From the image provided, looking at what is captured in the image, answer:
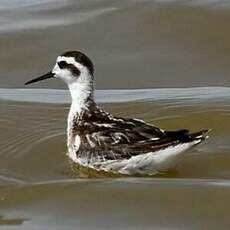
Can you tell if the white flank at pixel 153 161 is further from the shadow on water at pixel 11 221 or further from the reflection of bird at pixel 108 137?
the shadow on water at pixel 11 221

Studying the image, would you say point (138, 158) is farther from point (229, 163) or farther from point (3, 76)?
point (3, 76)

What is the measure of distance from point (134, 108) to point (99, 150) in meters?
1.82

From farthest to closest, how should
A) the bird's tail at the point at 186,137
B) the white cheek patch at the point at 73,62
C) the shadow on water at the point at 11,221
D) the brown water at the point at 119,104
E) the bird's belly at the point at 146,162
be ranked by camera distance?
the white cheek patch at the point at 73,62
the bird's belly at the point at 146,162
the bird's tail at the point at 186,137
the brown water at the point at 119,104
the shadow on water at the point at 11,221

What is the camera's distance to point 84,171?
10633 mm

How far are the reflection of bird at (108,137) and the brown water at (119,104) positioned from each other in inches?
7.2

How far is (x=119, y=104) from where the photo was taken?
1248 cm

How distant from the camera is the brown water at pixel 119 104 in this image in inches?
339

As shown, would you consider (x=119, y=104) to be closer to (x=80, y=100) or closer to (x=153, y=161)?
(x=80, y=100)

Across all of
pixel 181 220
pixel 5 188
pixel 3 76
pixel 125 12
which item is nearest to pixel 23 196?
pixel 5 188

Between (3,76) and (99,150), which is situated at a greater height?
(3,76)

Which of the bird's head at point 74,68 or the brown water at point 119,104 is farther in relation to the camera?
the bird's head at point 74,68

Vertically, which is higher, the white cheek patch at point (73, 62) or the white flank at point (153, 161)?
the white cheek patch at point (73, 62)

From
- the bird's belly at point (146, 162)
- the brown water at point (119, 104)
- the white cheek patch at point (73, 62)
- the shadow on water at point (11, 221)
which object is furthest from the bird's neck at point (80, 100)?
the shadow on water at point (11, 221)

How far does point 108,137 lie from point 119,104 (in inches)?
79.4
